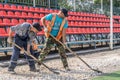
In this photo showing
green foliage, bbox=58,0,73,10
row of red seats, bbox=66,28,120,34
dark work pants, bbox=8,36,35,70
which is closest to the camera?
dark work pants, bbox=8,36,35,70

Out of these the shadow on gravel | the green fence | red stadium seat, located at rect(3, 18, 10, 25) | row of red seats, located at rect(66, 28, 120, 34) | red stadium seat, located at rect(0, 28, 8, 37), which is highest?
the green fence

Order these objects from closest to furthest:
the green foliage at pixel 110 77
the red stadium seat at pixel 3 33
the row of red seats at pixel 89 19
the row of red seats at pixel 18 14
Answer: the green foliage at pixel 110 77 < the red stadium seat at pixel 3 33 < the row of red seats at pixel 18 14 < the row of red seats at pixel 89 19

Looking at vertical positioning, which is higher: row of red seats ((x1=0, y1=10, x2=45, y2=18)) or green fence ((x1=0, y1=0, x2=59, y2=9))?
green fence ((x1=0, y1=0, x2=59, y2=9))

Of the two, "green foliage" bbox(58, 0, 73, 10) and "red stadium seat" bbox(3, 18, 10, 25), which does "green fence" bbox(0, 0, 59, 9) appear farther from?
"red stadium seat" bbox(3, 18, 10, 25)

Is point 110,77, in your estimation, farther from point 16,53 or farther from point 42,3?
point 42,3

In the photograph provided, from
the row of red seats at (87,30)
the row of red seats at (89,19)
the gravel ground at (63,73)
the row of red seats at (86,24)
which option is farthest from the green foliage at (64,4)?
the gravel ground at (63,73)

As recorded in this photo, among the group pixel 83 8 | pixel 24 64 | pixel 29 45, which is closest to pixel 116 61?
pixel 24 64

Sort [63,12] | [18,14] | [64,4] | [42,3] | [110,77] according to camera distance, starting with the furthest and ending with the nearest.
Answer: [64,4], [42,3], [18,14], [63,12], [110,77]

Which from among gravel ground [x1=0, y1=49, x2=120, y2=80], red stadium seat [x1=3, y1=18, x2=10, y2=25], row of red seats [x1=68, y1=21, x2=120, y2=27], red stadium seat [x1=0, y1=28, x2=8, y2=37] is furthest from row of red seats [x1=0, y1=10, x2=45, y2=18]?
gravel ground [x1=0, y1=49, x2=120, y2=80]

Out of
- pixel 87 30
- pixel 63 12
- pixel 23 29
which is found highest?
pixel 63 12

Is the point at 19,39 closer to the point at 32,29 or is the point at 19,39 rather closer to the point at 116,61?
the point at 32,29

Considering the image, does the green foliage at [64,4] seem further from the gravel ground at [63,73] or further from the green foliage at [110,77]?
the green foliage at [110,77]

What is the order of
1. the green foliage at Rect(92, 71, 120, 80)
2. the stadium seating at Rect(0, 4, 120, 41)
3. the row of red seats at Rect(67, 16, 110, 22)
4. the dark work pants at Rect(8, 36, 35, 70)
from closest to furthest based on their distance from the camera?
the green foliage at Rect(92, 71, 120, 80) → the dark work pants at Rect(8, 36, 35, 70) → the stadium seating at Rect(0, 4, 120, 41) → the row of red seats at Rect(67, 16, 110, 22)

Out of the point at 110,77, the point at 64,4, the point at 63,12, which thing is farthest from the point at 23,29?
the point at 64,4
